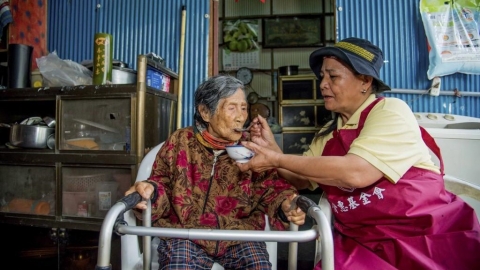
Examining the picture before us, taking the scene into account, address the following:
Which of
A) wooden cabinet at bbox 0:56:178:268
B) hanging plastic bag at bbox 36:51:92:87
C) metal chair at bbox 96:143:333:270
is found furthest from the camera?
hanging plastic bag at bbox 36:51:92:87

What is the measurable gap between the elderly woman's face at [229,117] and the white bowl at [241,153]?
0.29 metres

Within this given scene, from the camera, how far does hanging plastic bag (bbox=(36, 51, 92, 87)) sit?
2.67 meters

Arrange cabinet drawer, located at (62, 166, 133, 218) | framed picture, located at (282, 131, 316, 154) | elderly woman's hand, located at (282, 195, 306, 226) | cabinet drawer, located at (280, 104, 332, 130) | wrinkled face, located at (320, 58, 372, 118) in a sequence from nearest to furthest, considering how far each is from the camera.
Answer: elderly woman's hand, located at (282, 195, 306, 226)
wrinkled face, located at (320, 58, 372, 118)
cabinet drawer, located at (62, 166, 133, 218)
cabinet drawer, located at (280, 104, 332, 130)
framed picture, located at (282, 131, 316, 154)

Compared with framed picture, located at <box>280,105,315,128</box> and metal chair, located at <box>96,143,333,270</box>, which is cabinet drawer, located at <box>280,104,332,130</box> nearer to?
framed picture, located at <box>280,105,315,128</box>

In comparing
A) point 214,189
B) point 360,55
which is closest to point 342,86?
point 360,55

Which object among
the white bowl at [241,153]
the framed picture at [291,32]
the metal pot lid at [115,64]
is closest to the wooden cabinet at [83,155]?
the metal pot lid at [115,64]

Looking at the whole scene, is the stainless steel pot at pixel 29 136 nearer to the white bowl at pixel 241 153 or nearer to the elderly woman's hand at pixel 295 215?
the white bowl at pixel 241 153

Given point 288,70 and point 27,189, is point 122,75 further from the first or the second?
point 288,70

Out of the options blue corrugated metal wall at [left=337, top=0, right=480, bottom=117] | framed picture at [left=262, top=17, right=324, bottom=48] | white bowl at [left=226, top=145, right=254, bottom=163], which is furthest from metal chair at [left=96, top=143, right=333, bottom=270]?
framed picture at [left=262, top=17, right=324, bottom=48]

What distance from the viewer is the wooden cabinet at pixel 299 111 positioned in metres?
4.64

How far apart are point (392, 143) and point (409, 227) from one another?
40cm

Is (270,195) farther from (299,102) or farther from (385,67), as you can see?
(299,102)

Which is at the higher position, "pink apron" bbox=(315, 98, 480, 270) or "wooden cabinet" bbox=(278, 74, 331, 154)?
"wooden cabinet" bbox=(278, 74, 331, 154)

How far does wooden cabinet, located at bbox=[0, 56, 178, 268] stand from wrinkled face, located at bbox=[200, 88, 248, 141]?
36.0 inches
